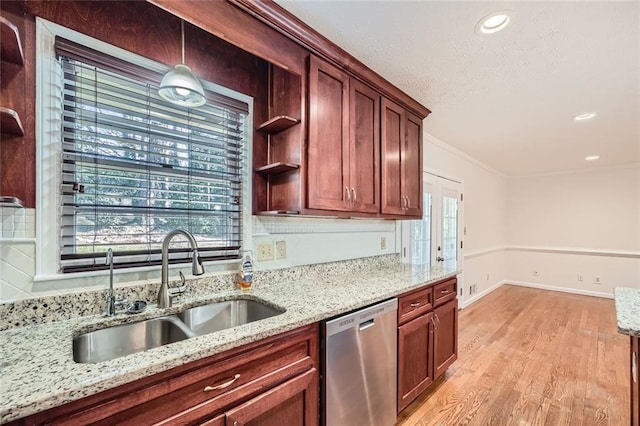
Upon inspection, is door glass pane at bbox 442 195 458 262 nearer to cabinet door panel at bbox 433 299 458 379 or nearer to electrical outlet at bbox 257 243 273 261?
cabinet door panel at bbox 433 299 458 379

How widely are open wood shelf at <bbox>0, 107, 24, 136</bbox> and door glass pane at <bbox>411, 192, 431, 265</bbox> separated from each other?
3.07 metres

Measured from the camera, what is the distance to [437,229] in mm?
3604

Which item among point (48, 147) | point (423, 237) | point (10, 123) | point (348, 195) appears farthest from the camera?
point (423, 237)

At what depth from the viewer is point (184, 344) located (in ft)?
3.21

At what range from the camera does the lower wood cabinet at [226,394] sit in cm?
81

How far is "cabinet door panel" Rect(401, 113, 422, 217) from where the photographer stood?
2461mm

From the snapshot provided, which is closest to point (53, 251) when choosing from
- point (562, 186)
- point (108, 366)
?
point (108, 366)

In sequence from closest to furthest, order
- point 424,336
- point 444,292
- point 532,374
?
point 424,336 < point 444,292 < point 532,374

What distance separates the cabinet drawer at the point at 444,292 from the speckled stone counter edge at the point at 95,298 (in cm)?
99

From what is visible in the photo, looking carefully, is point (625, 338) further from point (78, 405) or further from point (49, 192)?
point (49, 192)

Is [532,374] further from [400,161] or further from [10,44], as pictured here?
[10,44]

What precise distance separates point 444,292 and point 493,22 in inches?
71.1

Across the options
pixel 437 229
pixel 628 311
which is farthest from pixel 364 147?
pixel 437 229

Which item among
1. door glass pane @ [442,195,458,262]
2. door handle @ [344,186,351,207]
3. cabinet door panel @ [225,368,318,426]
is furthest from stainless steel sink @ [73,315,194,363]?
door glass pane @ [442,195,458,262]
